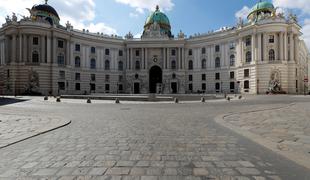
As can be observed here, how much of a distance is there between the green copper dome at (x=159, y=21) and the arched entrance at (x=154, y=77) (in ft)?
50.4

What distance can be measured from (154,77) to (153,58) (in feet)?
21.2

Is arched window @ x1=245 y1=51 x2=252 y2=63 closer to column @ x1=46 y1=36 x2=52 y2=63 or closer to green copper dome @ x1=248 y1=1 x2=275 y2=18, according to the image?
green copper dome @ x1=248 y1=1 x2=275 y2=18

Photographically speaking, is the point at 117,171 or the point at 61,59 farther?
the point at 61,59

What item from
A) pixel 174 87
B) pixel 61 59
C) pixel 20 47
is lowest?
pixel 174 87

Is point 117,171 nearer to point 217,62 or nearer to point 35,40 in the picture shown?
point 35,40

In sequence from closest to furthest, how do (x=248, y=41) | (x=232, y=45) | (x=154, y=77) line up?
(x=248, y=41) → (x=232, y=45) → (x=154, y=77)

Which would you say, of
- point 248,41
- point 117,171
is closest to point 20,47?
point 248,41

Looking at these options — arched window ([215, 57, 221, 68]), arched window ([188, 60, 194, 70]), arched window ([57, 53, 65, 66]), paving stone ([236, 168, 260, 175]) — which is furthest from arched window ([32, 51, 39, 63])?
paving stone ([236, 168, 260, 175])

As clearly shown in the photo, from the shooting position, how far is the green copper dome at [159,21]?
263 ft

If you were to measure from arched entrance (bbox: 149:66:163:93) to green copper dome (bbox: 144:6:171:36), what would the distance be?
1536 centimetres

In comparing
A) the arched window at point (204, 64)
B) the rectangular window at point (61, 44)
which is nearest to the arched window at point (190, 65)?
the arched window at point (204, 64)

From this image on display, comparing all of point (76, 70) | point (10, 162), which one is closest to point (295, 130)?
point (10, 162)

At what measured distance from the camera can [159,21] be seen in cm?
8019

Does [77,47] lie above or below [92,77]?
above
